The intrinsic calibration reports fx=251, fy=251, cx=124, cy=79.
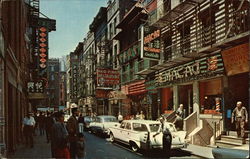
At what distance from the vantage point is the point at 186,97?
18609mm

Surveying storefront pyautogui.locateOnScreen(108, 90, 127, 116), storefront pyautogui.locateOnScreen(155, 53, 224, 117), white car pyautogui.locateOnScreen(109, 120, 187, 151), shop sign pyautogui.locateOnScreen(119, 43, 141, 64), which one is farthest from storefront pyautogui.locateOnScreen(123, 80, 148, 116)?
white car pyautogui.locateOnScreen(109, 120, 187, 151)

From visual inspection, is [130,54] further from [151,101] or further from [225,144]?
[225,144]

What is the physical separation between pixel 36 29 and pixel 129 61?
1049 centimetres

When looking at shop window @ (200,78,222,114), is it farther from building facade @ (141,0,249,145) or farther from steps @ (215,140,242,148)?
steps @ (215,140,242,148)

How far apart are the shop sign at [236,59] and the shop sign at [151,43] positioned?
6.83m

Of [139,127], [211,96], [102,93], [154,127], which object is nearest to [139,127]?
[139,127]

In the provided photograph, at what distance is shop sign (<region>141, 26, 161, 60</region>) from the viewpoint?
62.9 ft

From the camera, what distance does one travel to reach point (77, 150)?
777 cm

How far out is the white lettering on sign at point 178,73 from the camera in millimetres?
16031

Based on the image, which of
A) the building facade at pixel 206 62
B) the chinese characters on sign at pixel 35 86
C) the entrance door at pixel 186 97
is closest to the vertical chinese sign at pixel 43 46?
the chinese characters on sign at pixel 35 86

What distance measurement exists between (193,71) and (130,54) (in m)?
12.4

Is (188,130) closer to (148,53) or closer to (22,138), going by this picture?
(148,53)

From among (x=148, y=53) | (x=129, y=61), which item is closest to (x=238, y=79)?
(x=148, y=53)

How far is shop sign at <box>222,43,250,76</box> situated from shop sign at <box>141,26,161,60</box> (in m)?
6.83
